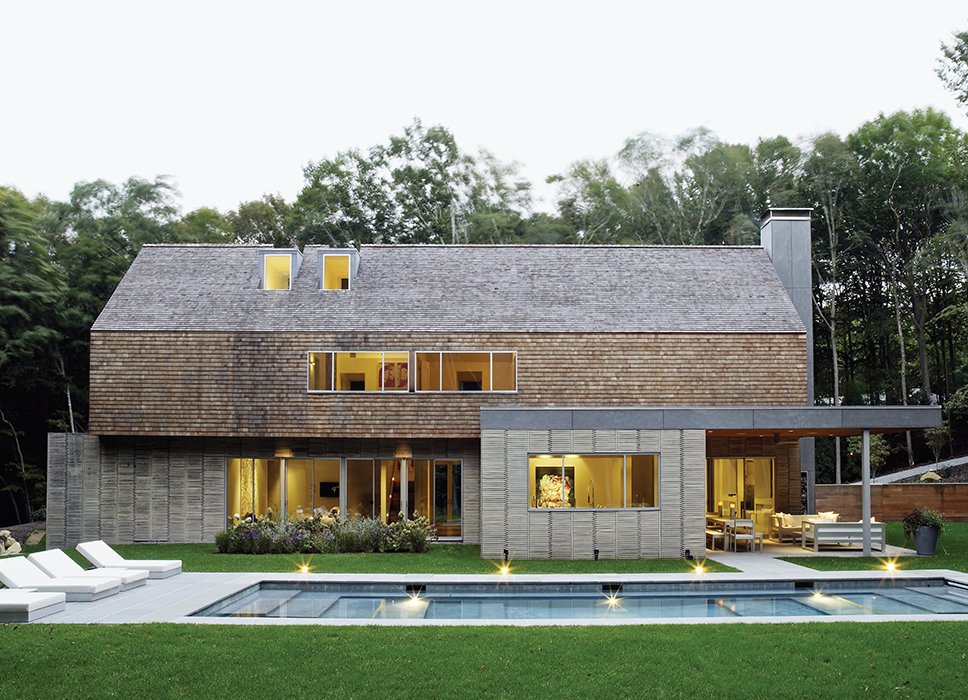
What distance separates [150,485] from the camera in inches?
874

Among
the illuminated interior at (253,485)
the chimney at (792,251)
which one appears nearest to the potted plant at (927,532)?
the chimney at (792,251)

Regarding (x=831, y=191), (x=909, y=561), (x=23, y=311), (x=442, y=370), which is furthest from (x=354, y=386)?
(x=831, y=191)

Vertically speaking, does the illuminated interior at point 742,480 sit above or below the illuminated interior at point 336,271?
below

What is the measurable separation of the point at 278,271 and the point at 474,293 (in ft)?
15.5

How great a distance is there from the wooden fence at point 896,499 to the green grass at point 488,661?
55.3 feet

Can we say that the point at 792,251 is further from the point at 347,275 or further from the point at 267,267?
the point at 267,267

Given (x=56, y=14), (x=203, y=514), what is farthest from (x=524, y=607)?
(x=203, y=514)

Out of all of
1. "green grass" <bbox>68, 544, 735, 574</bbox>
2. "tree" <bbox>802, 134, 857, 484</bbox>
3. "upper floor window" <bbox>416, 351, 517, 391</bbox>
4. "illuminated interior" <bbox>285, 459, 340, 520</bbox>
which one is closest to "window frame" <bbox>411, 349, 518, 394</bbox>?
"upper floor window" <bbox>416, 351, 517, 391</bbox>

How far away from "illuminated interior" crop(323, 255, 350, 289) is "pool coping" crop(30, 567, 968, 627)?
9.36m

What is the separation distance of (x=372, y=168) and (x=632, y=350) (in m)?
21.9

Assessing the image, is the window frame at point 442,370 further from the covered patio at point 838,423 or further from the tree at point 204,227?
the tree at point 204,227

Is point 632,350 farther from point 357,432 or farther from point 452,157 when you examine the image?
point 452,157

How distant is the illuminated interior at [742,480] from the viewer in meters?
23.6

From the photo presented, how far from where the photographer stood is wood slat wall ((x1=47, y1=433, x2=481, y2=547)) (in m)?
21.9
